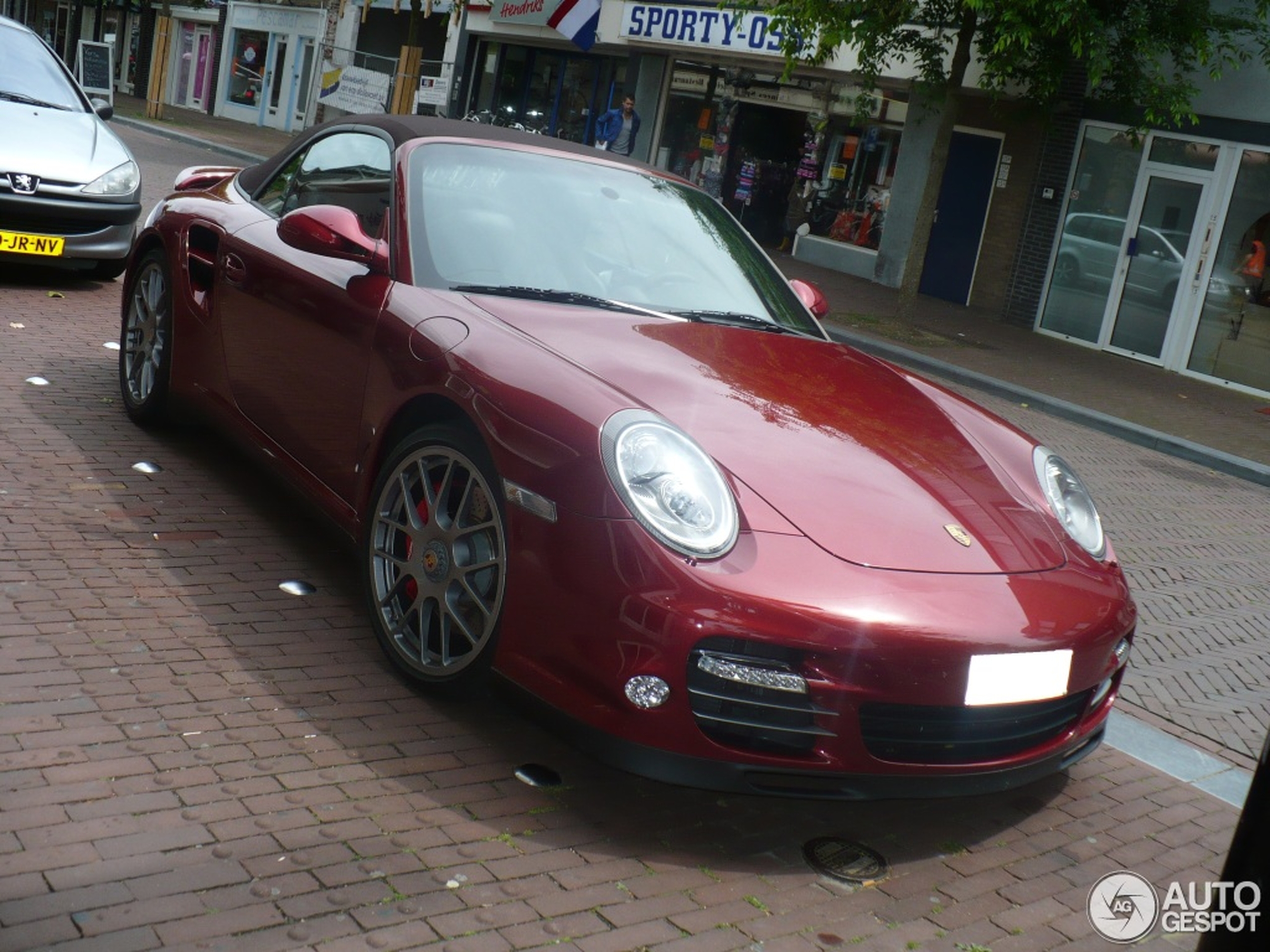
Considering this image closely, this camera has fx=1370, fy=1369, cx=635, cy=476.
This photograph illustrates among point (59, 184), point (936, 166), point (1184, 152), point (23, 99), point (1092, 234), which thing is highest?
point (1184, 152)

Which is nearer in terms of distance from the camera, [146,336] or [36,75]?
[146,336]

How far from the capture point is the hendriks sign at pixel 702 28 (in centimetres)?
2250

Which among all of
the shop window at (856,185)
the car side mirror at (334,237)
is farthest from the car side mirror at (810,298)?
the shop window at (856,185)

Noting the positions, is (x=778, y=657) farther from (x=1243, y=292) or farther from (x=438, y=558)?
(x=1243, y=292)

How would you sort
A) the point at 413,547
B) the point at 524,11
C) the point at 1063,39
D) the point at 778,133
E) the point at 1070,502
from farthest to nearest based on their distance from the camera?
the point at 524,11 → the point at 778,133 → the point at 1063,39 → the point at 1070,502 → the point at 413,547

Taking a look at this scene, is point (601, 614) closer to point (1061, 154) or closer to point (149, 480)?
point (149, 480)

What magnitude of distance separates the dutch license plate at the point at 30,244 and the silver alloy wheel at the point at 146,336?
8.74 ft

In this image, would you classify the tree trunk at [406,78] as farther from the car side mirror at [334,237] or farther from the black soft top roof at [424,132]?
the car side mirror at [334,237]

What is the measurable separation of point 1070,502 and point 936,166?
12040 mm

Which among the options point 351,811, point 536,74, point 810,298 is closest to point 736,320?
point 810,298

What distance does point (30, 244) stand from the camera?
26.6 feet

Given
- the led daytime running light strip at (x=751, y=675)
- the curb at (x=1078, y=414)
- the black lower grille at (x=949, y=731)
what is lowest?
the curb at (x=1078, y=414)

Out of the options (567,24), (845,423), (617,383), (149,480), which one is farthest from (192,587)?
(567,24)

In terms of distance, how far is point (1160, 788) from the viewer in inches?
157
